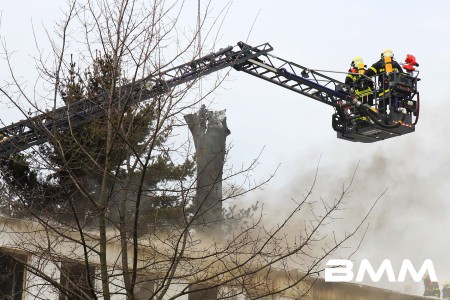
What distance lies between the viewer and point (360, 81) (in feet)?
64.4

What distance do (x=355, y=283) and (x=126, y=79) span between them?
20032mm

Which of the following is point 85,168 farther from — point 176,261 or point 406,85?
point 406,85

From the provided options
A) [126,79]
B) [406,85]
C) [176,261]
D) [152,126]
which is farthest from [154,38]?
[406,85]

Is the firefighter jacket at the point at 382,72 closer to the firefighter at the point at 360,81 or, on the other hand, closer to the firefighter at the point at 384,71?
the firefighter at the point at 384,71

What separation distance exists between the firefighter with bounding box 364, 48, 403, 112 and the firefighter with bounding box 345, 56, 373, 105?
0.79 ft

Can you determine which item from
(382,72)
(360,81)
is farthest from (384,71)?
(360,81)

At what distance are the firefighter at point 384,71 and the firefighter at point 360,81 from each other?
9.5 inches

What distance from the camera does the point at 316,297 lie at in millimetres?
25625

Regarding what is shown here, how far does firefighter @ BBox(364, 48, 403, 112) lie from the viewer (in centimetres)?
1877

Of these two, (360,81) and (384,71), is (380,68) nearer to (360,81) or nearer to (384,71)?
(384,71)

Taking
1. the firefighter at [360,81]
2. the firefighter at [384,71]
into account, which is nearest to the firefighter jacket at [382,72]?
the firefighter at [384,71]

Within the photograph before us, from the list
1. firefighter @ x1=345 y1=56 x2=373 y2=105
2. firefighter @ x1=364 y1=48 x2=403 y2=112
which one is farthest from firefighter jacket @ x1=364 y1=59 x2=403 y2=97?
firefighter @ x1=345 y1=56 x2=373 y2=105

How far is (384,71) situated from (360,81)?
850mm

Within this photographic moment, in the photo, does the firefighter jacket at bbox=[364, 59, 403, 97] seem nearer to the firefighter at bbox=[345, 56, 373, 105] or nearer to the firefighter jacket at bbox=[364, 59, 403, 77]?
the firefighter jacket at bbox=[364, 59, 403, 77]
